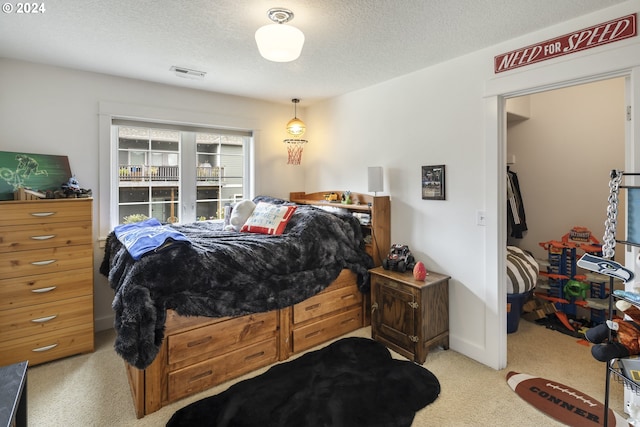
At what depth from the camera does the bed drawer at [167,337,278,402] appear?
6.83 ft

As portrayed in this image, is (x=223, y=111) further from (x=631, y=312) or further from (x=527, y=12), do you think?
(x=631, y=312)

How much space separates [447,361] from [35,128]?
160 inches

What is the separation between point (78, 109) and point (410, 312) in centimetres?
353

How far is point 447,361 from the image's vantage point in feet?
8.40

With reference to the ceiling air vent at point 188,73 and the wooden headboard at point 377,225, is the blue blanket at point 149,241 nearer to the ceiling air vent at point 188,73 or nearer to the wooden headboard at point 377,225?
the ceiling air vent at point 188,73

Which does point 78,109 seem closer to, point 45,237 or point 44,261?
point 45,237

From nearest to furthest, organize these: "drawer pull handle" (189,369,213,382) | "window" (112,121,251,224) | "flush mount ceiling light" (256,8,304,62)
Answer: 1. "flush mount ceiling light" (256,8,304,62)
2. "drawer pull handle" (189,369,213,382)
3. "window" (112,121,251,224)

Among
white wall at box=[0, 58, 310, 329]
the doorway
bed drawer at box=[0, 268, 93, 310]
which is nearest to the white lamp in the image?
the doorway

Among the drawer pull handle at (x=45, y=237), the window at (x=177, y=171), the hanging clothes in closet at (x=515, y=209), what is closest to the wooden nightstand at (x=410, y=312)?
the hanging clothes in closet at (x=515, y=209)

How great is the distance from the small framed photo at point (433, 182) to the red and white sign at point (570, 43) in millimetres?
860

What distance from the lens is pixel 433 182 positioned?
2832 mm

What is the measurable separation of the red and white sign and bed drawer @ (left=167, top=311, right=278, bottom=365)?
259 centimetres

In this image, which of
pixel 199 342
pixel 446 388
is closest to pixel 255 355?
pixel 199 342

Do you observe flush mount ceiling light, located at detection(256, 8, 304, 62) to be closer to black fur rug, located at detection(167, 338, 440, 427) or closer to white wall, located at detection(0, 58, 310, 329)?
white wall, located at detection(0, 58, 310, 329)
